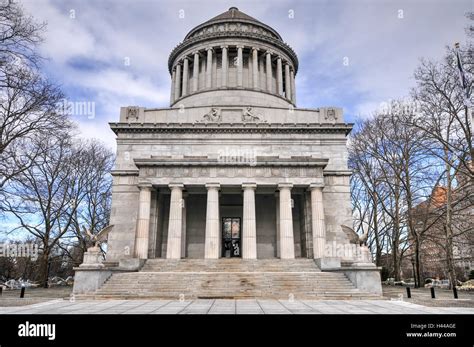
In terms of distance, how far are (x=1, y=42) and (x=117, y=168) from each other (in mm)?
15739

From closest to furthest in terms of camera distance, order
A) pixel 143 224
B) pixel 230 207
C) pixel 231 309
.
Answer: pixel 231 309
pixel 143 224
pixel 230 207

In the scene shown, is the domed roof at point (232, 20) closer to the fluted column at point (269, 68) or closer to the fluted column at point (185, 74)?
the fluted column at point (185, 74)

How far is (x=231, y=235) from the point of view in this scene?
29.9m

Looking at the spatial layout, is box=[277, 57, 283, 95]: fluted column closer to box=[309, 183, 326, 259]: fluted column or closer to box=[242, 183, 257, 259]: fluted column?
box=[309, 183, 326, 259]: fluted column

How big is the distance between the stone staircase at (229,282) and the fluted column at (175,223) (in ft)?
4.14

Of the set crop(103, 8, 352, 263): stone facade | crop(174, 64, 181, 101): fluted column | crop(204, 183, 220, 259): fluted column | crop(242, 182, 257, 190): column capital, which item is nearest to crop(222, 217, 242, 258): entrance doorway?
crop(103, 8, 352, 263): stone facade

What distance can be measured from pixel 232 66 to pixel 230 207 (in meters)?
20.9

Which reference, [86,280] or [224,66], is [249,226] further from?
[224,66]

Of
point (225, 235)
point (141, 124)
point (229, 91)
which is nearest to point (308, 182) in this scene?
point (225, 235)

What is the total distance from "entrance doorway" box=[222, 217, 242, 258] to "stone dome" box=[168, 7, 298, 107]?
14.7 meters

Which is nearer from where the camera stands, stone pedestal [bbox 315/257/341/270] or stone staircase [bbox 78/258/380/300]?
stone staircase [bbox 78/258/380/300]

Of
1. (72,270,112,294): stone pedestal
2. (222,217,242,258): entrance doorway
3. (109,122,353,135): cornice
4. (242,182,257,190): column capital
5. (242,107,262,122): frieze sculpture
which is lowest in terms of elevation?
(72,270,112,294): stone pedestal

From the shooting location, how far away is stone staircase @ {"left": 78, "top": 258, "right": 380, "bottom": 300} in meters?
17.2

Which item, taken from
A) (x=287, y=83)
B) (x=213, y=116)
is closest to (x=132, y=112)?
(x=213, y=116)
